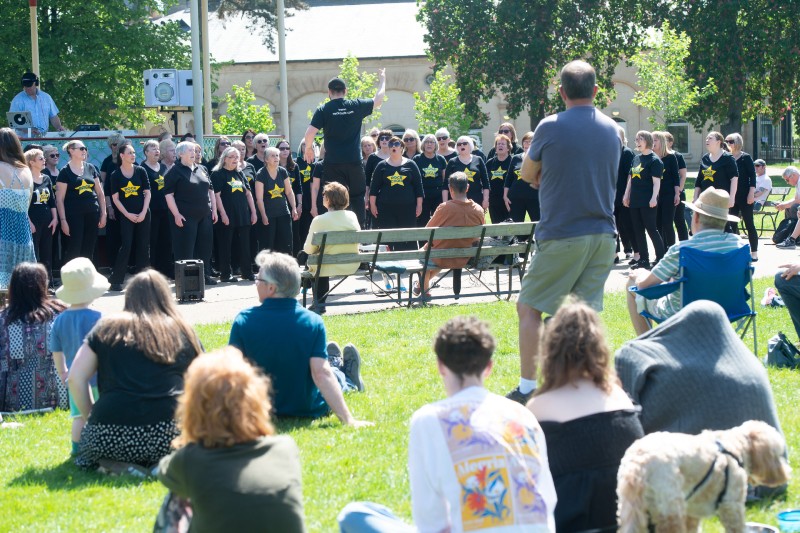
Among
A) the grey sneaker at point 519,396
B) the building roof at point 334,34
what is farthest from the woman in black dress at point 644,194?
the building roof at point 334,34

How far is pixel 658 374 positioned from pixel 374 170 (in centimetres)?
1051

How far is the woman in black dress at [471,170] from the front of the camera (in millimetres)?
16516

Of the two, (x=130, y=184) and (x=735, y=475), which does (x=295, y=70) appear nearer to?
(x=130, y=184)

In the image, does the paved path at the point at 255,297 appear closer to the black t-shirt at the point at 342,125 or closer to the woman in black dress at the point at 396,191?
the woman in black dress at the point at 396,191

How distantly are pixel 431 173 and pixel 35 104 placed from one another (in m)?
7.13

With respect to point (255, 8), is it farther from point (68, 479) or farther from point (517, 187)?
point (68, 479)

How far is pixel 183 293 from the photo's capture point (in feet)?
45.1

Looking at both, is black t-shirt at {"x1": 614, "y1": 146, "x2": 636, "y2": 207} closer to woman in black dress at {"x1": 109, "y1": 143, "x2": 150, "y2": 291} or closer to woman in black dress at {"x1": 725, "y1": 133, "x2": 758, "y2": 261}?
woman in black dress at {"x1": 725, "y1": 133, "x2": 758, "y2": 261}

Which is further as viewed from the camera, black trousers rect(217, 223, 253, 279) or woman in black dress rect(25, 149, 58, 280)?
black trousers rect(217, 223, 253, 279)

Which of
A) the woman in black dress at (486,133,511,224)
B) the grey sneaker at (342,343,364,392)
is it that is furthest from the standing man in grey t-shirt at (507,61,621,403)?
the woman in black dress at (486,133,511,224)

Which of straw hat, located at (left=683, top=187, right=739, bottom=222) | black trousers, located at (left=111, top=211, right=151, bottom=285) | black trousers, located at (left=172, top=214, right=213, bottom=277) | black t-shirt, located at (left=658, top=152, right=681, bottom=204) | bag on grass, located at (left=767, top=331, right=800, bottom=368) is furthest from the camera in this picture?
black t-shirt, located at (left=658, top=152, right=681, bottom=204)

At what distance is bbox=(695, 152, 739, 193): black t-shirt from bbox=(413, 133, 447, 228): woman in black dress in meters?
3.82

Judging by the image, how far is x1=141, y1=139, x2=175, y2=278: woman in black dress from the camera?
51.0 feet

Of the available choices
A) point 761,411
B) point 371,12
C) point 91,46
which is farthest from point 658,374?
point 371,12
